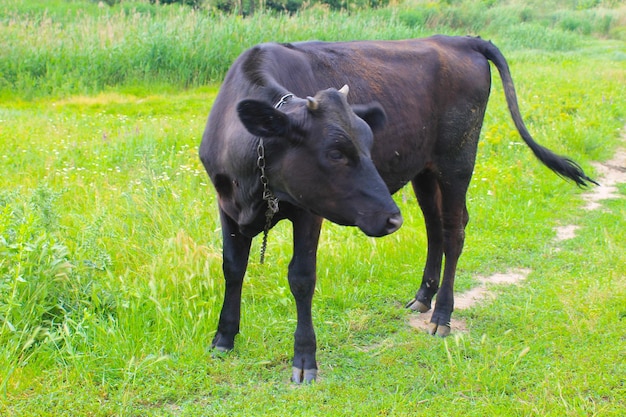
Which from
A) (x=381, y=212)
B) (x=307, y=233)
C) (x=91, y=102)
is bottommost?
(x=91, y=102)

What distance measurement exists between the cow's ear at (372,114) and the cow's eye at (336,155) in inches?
19.2

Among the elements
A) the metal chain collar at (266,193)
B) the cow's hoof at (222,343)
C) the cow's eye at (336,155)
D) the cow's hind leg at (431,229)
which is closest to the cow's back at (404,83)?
the cow's hind leg at (431,229)

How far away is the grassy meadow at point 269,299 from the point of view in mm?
3828

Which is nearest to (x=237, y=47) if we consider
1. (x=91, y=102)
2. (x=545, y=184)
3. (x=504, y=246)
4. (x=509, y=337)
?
(x=91, y=102)

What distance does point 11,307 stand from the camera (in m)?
3.82

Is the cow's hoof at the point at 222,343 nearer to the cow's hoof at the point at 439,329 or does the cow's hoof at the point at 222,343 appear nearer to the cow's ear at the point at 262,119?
the cow's hoof at the point at 439,329

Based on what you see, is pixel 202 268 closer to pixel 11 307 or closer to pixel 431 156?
pixel 11 307

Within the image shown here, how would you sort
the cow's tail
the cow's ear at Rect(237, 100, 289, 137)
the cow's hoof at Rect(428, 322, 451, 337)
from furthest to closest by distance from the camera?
the cow's tail
the cow's hoof at Rect(428, 322, 451, 337)
the cow's ear at Rect(237, 100, 289, 137)

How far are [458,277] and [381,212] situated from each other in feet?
8.71

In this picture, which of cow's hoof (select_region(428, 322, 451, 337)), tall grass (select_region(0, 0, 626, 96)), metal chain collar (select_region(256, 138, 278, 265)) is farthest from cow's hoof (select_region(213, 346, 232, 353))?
tall grass (select_region(0, 0, 626, 96))

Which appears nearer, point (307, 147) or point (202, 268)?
point (307, 147)

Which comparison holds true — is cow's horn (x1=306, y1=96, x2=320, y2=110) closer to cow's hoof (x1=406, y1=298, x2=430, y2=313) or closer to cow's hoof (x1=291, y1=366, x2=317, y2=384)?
cow's hoof (x1=291, y1=366, x2=317, y2=384)

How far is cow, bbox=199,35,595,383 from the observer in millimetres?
3527

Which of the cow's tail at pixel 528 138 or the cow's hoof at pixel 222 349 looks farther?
the cow's tail at pixel 528 138
